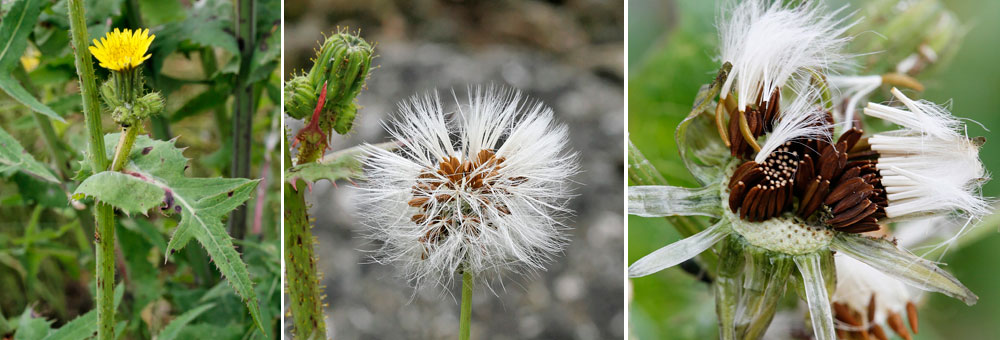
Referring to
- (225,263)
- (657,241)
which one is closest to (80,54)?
(225,263)

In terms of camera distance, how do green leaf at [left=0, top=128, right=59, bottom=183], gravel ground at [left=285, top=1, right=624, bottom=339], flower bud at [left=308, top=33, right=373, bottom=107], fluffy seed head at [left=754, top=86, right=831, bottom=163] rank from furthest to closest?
1. gravel ground at [left=285, top=1, right=624, bottom=339]
2. green leaf at [left=0, top=128, right=59, bottom=183]
3. fluffy seed head at [left=754, top=86, right=831, bottom=163]
4. flower bud at [left=308, top=33, right=373, bottom=107]

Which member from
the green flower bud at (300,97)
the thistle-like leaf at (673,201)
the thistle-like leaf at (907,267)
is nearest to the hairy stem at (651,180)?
the thistle-like leaf at (673,201)

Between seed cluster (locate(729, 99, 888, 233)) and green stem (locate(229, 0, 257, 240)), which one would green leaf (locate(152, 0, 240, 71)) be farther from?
seed cluster (locate(729, 99, 888, 233))

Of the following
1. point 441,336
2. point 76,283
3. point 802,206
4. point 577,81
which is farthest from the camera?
point 577,81

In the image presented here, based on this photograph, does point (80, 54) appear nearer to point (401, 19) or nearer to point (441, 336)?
point (441, 336)

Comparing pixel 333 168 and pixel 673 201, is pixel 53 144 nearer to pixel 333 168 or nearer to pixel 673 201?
pixel 333 168

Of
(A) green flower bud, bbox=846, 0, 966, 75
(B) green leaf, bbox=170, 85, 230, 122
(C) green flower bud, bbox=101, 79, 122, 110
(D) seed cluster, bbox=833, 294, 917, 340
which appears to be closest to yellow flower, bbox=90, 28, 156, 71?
(C) green flower bud, bbox=101, 79, 122, 110
